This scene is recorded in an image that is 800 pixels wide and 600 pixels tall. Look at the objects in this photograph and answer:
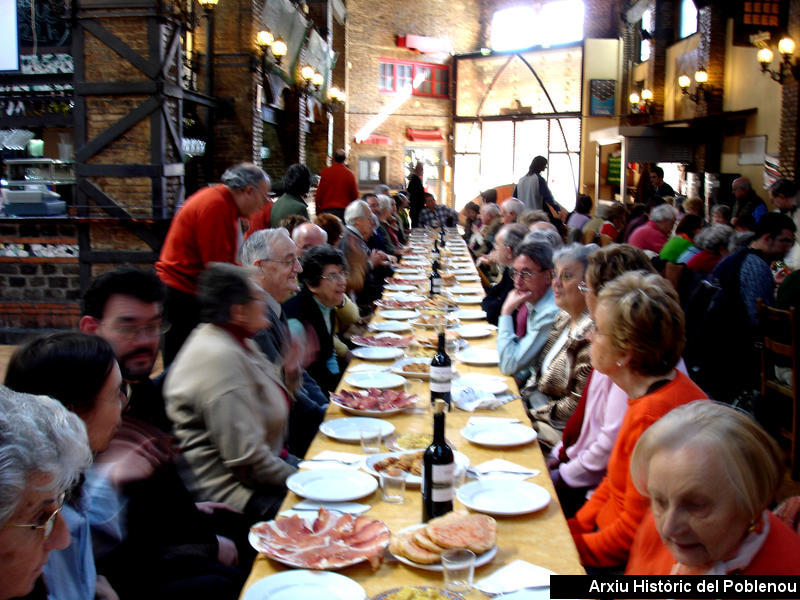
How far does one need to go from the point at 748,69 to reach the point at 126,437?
→ 1341 centimetres

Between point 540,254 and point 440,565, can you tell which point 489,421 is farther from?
point 540,254

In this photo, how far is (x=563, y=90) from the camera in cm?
2309

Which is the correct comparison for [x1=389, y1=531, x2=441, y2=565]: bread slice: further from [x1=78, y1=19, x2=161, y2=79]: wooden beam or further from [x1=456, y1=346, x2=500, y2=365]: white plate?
[x1=78, y1=19, x2=161, y2=79]: wooden beam

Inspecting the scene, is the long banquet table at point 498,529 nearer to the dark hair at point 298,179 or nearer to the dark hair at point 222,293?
the dark hair at point 222,293

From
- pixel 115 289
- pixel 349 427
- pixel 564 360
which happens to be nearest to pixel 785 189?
pixel 564 360

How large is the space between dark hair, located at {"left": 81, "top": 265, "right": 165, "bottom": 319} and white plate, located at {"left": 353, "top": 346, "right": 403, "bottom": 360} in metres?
1.50

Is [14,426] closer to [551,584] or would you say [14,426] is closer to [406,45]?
[551,584]

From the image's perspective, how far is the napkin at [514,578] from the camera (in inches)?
67.2

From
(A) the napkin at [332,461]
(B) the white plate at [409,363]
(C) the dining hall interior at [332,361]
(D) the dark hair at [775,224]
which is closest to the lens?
(C) the dining hall interior at [332,361]

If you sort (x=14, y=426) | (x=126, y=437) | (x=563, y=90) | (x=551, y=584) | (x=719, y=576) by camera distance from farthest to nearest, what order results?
(x=563, y=90) < (x=126, y=437) < (x=551, y=584) < (x=719, y=576) < (x=14, y=426)

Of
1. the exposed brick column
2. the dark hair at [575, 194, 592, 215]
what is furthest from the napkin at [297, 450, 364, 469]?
the exposed brick column

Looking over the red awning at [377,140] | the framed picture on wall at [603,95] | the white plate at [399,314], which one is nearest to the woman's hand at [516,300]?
the white plate at [399,314]

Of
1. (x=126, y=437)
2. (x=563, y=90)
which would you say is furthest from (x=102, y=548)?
(x=563, y=90)

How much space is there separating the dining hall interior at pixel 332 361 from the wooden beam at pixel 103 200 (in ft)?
0.09
